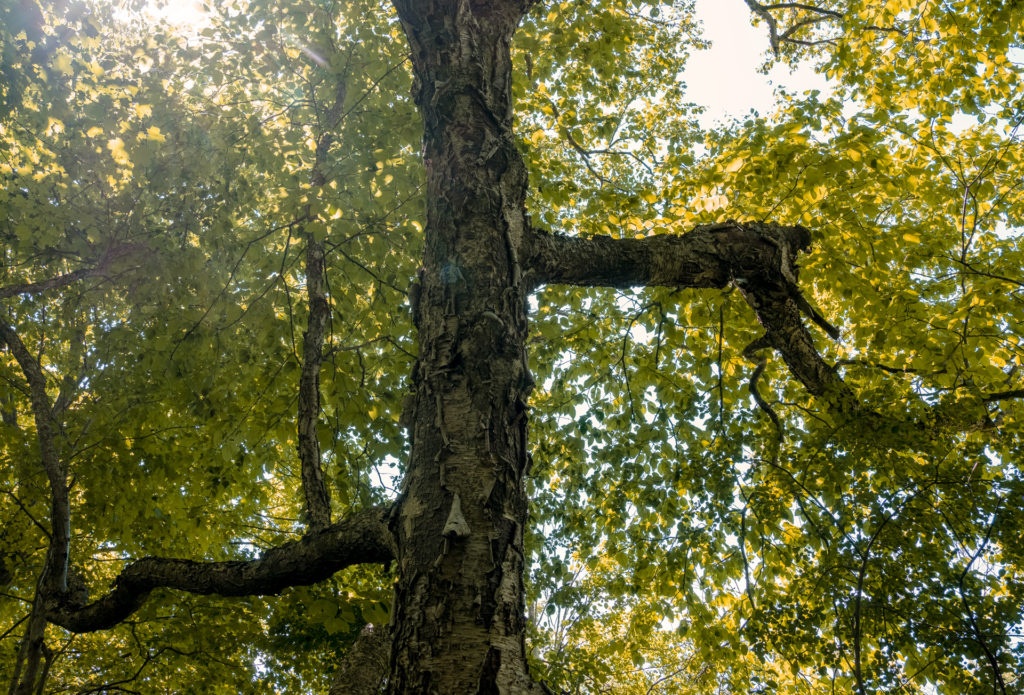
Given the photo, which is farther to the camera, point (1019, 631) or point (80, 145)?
point (80, 145)

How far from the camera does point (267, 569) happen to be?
2.77m

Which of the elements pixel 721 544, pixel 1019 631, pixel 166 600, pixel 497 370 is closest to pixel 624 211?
pixel 721 544

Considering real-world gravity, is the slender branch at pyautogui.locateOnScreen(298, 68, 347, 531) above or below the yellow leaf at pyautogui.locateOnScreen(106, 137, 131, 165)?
below

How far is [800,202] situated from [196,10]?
6.18m

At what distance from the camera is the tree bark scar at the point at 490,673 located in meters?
1.71

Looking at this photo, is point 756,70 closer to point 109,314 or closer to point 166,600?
point 109,314

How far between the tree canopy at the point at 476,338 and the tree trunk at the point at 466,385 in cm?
2

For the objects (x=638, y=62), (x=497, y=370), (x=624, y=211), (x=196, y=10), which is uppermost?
(x=638, y=62)

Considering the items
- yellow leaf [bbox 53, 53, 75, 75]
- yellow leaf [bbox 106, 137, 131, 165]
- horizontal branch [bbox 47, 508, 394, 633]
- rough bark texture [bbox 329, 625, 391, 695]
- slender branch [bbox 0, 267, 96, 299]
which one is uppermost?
yellow leaf [bbox 53, 53, 75, 75]

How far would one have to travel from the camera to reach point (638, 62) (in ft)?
29.3

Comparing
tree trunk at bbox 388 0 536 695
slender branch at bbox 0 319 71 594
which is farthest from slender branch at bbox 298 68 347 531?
Result: slender branch at bbox 0 319 71 594

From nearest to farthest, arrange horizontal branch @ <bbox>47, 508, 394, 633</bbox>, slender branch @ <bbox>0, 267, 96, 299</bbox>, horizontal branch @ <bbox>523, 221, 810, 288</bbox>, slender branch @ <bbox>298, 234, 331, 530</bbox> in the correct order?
horizontal branch @ <bbox>47, 508, 394, 633</bbox>
slender branch @ <bbox>298, 234, 331, 530</bbox>
horizontal branch @ <bbox>523, 221, 810, 288</bbox>
slender branch @ <bbox>0, 267, 96, 299</bbox>

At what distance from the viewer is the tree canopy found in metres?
2.85

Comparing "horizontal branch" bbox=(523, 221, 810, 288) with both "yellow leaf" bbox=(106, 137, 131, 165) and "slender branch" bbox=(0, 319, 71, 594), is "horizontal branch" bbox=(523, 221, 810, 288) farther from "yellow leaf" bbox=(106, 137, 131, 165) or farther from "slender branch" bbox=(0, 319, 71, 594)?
"yellow leaf" bbox=(106, 137, 131, 165)
